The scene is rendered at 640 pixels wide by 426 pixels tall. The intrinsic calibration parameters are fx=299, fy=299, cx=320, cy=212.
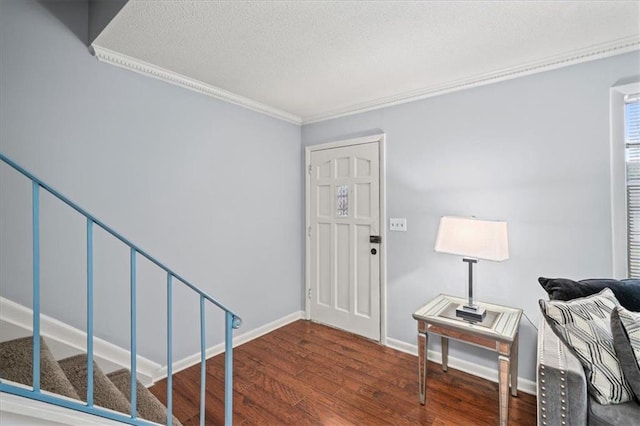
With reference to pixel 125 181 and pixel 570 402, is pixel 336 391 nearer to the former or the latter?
pixel 570 402

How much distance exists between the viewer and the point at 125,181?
2100mm

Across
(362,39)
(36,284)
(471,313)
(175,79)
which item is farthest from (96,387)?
(362,39)

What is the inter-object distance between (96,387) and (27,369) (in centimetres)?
32

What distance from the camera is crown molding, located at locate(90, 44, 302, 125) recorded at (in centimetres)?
199

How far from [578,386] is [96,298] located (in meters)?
2.62

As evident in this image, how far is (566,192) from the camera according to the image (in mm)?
2008

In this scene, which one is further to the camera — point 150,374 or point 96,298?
point 150,374

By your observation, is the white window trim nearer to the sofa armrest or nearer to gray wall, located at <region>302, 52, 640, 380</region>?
gray wall, located at <region>302, 52, 640, 380</region>

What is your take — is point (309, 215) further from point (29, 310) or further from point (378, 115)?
point (29, 310)

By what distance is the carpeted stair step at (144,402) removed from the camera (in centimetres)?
159

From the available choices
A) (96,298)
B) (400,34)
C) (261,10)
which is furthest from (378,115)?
(96,298)

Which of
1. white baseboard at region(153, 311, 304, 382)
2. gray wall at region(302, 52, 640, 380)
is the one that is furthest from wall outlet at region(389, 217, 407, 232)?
white baseboard at region(153, 311, 304, 382)

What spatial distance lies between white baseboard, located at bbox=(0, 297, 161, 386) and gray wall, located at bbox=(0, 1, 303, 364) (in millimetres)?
48

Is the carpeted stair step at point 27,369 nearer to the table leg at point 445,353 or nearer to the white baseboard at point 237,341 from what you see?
the white baseboard at point 237,341
